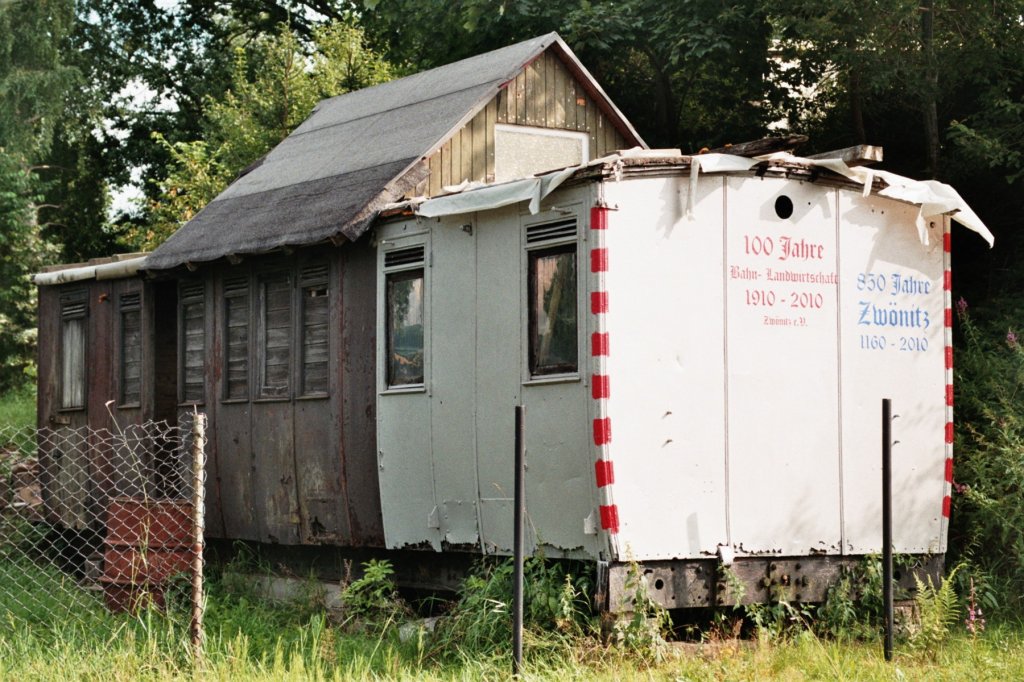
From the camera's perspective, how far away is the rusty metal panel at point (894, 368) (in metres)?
10.8

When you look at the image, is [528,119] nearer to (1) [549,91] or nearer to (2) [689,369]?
(1) [549,91]

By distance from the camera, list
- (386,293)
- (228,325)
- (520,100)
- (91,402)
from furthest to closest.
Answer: (91,402), (228,325), (520,100), (386,293)

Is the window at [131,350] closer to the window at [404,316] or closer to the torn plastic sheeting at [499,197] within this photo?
the window at [404,316]

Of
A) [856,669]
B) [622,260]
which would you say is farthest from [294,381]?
[856,669]

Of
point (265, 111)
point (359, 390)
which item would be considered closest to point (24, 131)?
point (265, 111)

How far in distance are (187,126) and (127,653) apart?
93.5 ft

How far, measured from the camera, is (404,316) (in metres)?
12.0

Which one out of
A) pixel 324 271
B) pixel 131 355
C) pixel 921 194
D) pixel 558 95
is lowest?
pixel 131 355

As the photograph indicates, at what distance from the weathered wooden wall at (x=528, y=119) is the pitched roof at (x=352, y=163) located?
11 centimetres

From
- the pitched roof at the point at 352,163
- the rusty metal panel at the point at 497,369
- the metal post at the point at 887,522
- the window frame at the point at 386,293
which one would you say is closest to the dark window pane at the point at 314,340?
the pitched roof at the point at 352,163

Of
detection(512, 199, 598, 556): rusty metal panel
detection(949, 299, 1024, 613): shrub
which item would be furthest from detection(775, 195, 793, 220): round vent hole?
detection(949, 299, 1024, 613): shrub

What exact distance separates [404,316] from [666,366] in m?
2.80

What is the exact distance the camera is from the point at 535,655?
9.16 m

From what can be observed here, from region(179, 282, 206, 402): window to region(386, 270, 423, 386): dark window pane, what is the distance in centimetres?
352
